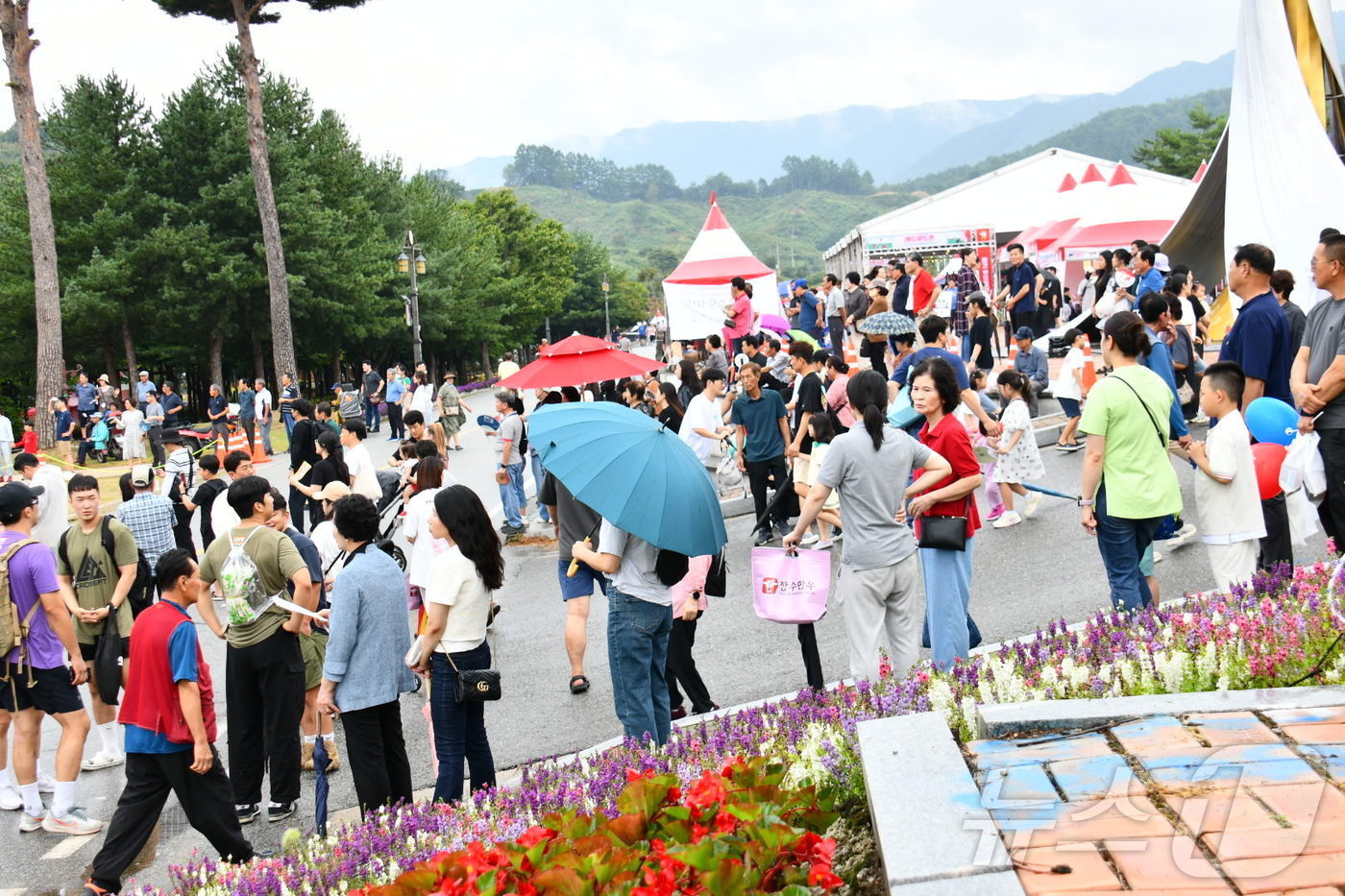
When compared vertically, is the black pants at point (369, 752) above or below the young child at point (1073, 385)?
below

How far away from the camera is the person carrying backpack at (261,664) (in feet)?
20.8

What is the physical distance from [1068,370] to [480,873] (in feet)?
39.1

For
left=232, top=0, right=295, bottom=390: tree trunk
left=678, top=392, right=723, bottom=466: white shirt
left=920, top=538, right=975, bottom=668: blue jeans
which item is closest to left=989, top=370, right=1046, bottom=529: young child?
left=678, top=392, right=723, bottom=466: white shirt

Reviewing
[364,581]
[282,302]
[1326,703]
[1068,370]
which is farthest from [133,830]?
[282,302]

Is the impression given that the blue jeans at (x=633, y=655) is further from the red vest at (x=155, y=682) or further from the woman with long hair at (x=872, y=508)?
the red vest at (x=155, y=682)

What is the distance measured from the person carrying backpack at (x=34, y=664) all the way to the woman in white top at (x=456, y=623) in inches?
96.9

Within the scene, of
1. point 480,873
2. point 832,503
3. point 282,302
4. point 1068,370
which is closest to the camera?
point 480,873

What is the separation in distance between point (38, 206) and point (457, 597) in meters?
26.4

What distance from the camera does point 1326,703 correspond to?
3678 mm

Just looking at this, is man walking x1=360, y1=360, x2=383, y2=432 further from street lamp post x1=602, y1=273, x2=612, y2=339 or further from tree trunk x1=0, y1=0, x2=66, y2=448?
street lamp post x1=602, y1=273, x2=612, y2=339

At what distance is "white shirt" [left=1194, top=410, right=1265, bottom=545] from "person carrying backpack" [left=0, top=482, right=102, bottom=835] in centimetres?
666

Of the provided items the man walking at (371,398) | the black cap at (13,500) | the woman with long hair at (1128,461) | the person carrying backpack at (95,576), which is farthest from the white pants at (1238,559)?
the man walking at (371,398)

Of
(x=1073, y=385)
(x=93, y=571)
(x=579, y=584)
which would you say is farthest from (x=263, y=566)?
(x=1073, y=385)

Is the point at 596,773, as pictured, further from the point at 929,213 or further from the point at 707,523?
the point at 929,213
